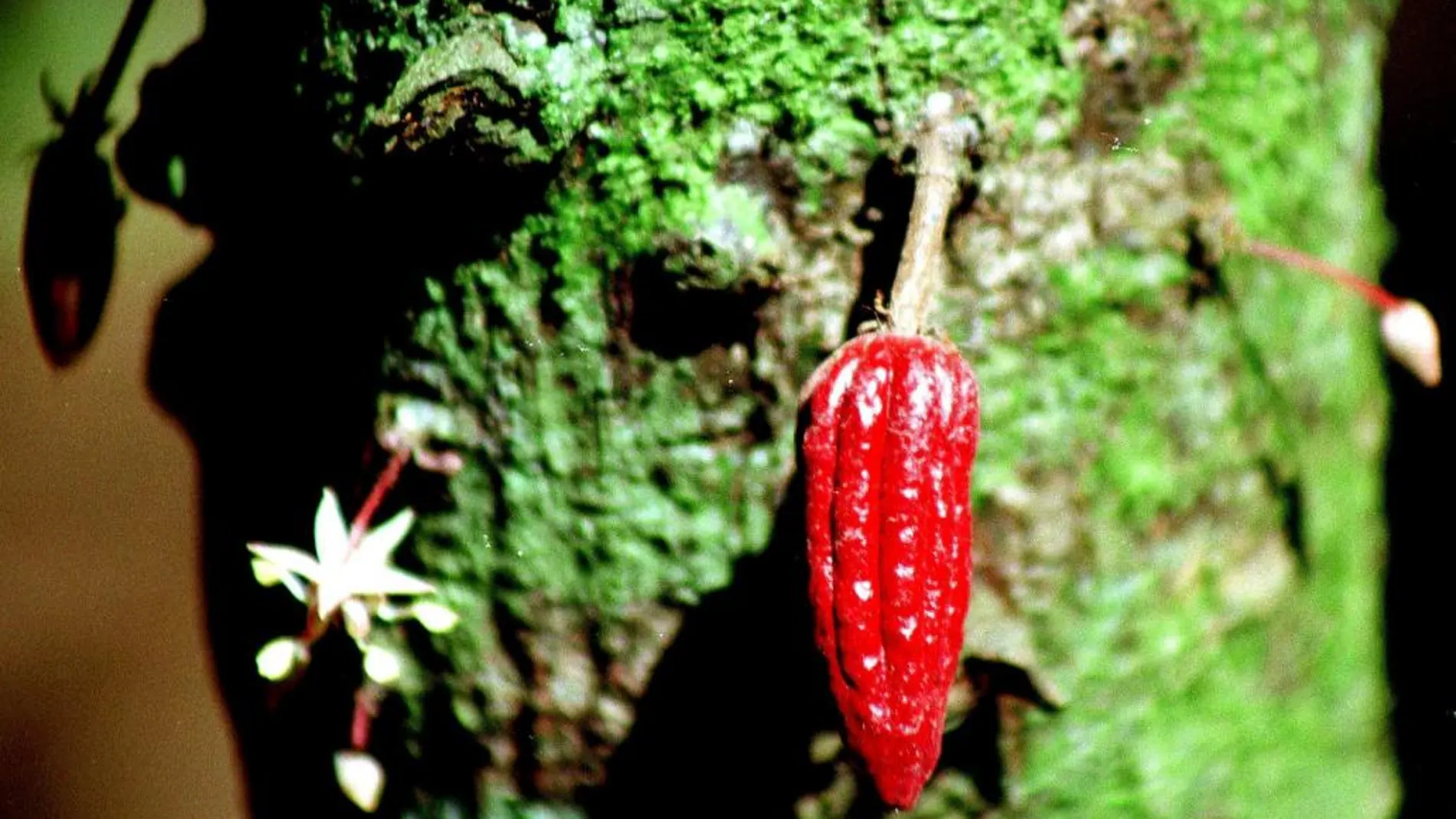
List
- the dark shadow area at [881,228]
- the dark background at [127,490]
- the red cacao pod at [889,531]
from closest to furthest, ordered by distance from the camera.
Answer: the red cacao pod at [889,531] < the dark shadow area at [881,228] < the dark background at [127,490]

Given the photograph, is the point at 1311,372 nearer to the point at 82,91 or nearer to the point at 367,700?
the point at 367,700

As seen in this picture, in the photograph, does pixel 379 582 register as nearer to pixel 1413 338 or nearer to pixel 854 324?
pixel 854 324

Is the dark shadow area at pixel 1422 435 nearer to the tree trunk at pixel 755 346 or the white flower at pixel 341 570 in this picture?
the tree trunk at pixel 755 346

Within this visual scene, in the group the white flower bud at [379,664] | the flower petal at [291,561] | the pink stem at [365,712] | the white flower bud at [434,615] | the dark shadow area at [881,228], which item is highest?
the dark shadow area at [881,228]

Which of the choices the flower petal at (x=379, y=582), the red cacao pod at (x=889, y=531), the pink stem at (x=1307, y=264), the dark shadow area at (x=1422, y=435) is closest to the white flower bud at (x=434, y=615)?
the flower petal at (x=379, y=582)

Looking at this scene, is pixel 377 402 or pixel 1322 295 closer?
pixel 377 402

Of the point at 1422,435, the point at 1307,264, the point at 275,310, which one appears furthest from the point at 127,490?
the point at 1422,435

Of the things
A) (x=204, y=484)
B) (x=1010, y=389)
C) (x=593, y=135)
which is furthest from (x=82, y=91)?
(x=1010, y=389)
